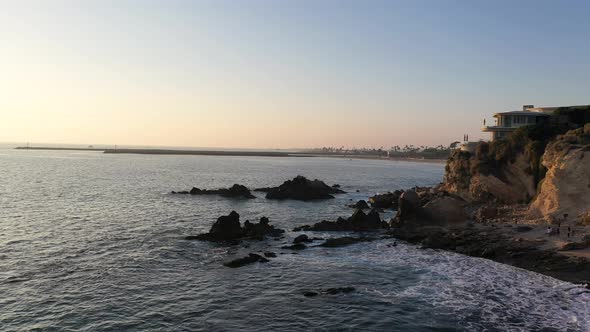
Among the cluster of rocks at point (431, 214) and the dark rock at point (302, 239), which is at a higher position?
the cluster of rocks at point (431, 214)

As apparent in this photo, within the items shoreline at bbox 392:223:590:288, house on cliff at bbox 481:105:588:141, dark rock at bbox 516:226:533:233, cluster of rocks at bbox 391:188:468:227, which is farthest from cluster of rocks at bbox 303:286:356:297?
house on cliff at bbox 481:105:588:141

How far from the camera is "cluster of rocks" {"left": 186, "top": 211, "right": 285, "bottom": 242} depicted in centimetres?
4509

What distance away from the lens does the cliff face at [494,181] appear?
196 feet

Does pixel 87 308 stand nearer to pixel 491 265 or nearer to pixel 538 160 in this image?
pixel 491 265

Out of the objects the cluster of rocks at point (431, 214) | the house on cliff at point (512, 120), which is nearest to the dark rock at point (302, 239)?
the cluster of rocks at point (431, 214)

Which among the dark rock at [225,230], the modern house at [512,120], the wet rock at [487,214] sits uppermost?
the modern house at [512,120]

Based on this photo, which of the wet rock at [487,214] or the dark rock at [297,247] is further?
the wet rock at [487,214]

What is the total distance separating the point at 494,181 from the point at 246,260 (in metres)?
43.8

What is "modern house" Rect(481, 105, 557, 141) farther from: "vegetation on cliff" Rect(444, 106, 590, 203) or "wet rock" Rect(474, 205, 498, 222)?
"wet rock" Rect(474, 205, 498, 222)

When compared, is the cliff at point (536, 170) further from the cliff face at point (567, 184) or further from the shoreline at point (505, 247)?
the shoreline at point (505, 247)

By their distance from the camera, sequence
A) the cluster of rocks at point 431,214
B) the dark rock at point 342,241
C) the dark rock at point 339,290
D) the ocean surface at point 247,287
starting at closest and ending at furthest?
the ocean surface at point 247,287 → the dark rock at point 339,290 → the dark rock at point 342,241 → the cluster of rocks at point 431,214

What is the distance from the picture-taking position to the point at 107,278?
102 ft

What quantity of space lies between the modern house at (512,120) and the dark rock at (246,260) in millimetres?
59015

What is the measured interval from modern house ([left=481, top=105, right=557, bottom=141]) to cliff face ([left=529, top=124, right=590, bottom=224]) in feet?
89.5
